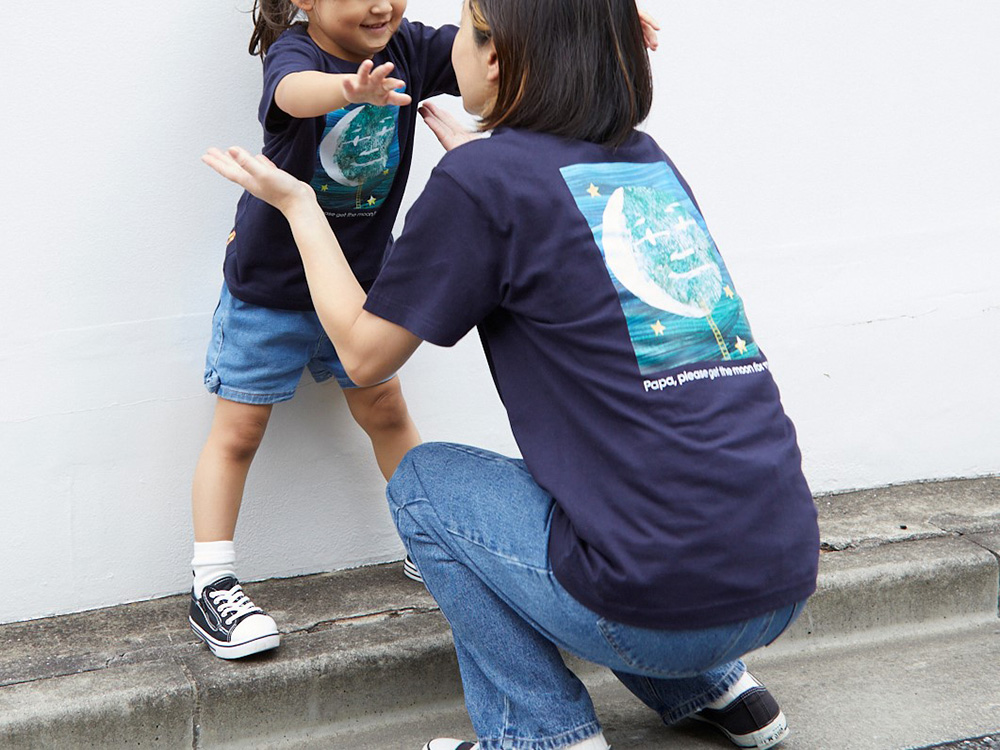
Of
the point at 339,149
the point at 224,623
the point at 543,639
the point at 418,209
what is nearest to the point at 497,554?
the point at 543,639

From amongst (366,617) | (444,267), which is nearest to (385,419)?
(366,617)

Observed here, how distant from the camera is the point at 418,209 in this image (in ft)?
5.92

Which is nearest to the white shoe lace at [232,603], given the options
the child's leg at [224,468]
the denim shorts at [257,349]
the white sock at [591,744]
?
the child's leg at [224,468]

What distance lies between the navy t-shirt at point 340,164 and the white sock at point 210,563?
1.70 ft

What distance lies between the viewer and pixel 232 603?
2.38m

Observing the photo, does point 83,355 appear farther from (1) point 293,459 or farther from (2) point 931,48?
(2) point 931,48

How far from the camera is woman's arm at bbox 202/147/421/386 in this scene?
6.12 ft

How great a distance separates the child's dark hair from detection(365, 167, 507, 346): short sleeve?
29.3 inches

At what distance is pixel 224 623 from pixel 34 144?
3.35 ft

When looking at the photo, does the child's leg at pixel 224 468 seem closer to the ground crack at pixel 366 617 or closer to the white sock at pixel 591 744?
the ground crack at pixel 366 617

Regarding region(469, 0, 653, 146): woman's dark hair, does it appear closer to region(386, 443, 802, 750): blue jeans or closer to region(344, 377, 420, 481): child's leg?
region(386, 443, 802, 750): blue jeans

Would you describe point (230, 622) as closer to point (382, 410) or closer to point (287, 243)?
point (382, 410)

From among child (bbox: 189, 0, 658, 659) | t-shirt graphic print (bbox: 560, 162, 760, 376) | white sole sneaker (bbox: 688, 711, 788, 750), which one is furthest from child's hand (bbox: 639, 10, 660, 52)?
white sole sneaker (bbox: 688, 711, 788, 750)

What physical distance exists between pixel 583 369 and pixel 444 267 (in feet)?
0.85
